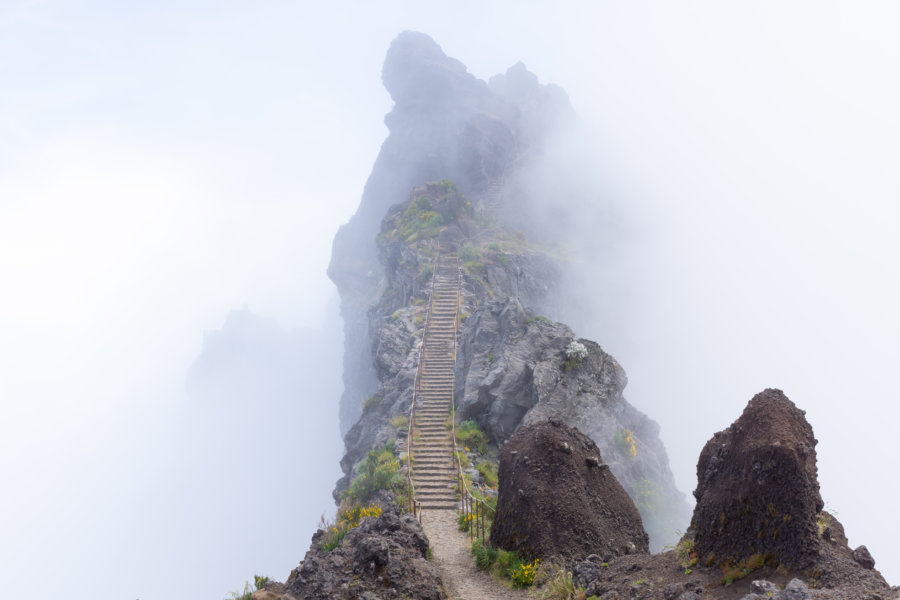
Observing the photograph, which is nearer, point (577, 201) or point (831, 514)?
point (831, 514)

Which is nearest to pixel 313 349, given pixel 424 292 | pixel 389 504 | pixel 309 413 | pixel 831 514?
pixel 309 413

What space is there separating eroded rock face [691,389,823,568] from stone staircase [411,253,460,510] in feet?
33.8

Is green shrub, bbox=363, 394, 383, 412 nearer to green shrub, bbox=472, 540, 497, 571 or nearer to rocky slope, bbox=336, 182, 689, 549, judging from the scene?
rocky slope, bbox=336, 182, 689, 549

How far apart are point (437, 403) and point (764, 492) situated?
58.3ft

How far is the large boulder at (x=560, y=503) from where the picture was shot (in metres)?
12.7

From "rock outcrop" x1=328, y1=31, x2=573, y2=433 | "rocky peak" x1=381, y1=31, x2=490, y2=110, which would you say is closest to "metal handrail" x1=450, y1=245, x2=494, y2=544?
"rock outcrop" x1=328, y1=31, x2=573, y2=433

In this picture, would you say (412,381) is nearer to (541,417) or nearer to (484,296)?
(541,417)

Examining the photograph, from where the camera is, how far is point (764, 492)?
359 inches

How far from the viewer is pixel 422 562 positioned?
12.1m

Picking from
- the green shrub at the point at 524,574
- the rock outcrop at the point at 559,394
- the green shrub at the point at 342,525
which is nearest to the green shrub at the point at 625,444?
the rock outcrop at the point at 559,394

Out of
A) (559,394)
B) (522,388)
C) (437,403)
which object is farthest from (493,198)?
(559,394)

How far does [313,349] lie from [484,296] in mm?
82573

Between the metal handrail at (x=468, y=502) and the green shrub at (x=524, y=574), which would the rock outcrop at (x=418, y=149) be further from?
the green shrub at (x=524, y=574)

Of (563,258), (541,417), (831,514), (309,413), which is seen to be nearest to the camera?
(831,514)
